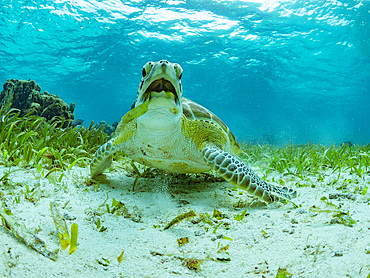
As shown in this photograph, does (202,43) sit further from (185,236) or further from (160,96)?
(185,236)

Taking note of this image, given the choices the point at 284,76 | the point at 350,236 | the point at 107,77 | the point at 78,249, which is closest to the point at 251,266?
the point at 350,236

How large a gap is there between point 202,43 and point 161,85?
22.7 meters

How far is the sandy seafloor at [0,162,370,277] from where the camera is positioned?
3.74 feet

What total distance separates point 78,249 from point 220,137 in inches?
92.1

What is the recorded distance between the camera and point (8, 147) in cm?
292

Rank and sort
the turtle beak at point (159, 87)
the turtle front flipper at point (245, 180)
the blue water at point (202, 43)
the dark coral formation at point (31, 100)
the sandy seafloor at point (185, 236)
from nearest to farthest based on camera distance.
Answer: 1. the sandy seafloor at point (185, 236)
2. the turtle front flipper at point (245, 180)
3. the turtle beak at point (159, 87)
4. the dark coral formation at point (31, 100)
5. the blue water at point (202, 43)

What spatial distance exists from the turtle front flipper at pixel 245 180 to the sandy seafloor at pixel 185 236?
11 cm

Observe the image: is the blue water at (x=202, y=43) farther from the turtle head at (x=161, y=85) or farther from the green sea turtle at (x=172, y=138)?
the turtle head at (x=161, y=85)

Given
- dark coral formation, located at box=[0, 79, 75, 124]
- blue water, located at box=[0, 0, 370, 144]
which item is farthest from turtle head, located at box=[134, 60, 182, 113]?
blue water, located at box=[0, 0, 370, 144]

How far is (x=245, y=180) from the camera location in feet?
7.43

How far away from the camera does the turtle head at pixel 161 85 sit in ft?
7.46

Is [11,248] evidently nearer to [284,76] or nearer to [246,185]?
[246,185]

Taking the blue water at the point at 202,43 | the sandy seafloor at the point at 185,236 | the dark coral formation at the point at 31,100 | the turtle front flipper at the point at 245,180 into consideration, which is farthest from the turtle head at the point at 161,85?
the blue water at the point at 202,43

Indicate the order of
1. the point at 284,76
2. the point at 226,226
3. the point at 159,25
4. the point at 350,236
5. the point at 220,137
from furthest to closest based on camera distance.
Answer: the point at 284,76 → the point at 159,25 → the point at 220,137 → the point at 226,226 → the point at 350,236
